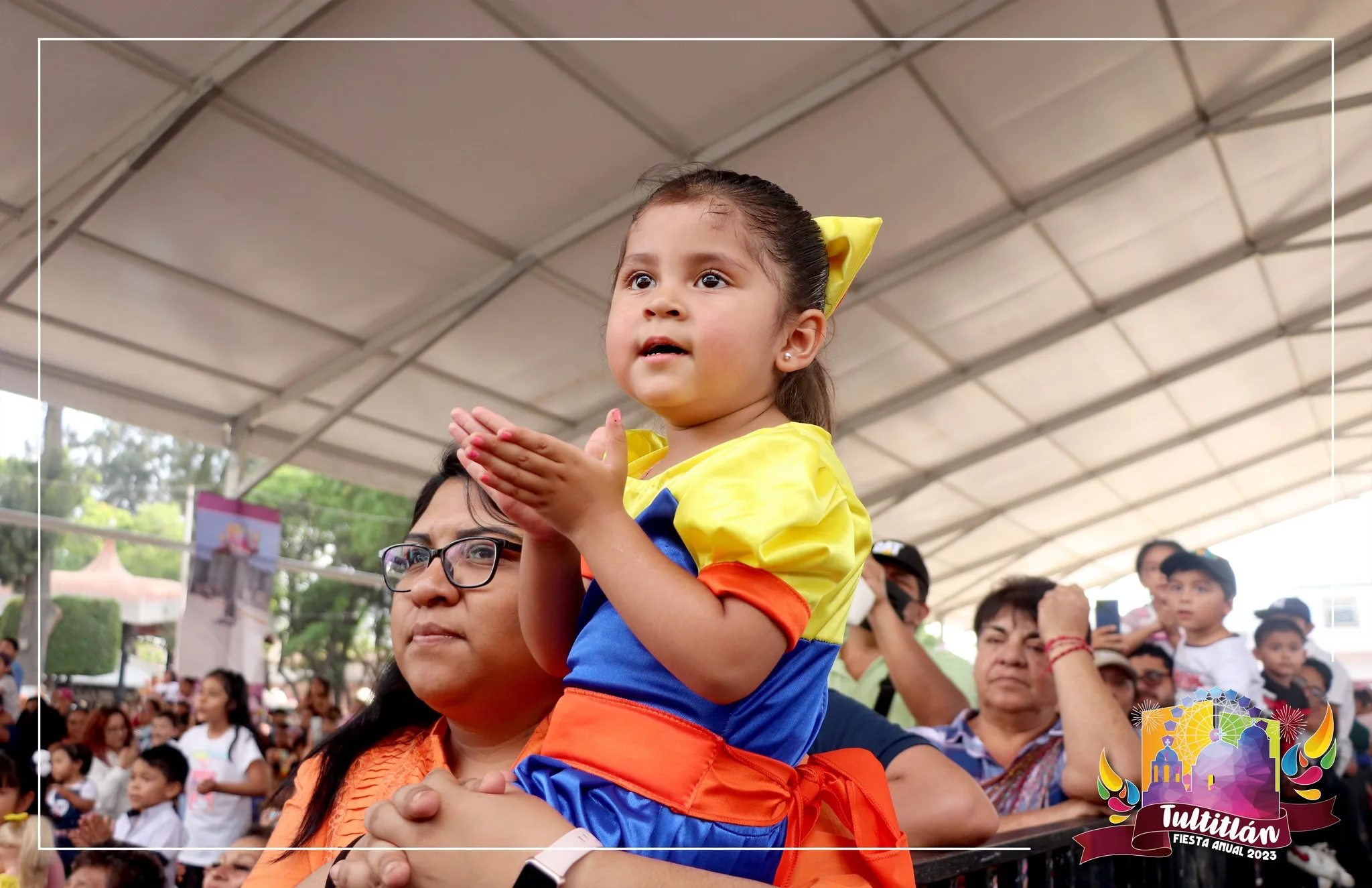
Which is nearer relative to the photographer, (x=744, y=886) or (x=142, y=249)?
(x=744, y=886)

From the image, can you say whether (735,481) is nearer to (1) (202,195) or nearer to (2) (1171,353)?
(1) (202,195)

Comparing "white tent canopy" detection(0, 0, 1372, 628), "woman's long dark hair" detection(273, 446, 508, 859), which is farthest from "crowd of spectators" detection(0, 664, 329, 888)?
"white tent canopy" detection(0, 0, 1372, 628)

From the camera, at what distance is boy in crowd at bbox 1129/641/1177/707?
2.05 m

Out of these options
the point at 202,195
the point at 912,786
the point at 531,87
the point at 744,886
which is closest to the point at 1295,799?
the point at 912,786

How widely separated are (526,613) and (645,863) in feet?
0.69

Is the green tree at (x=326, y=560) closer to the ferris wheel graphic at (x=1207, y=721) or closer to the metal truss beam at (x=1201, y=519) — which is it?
the metal truss beam at (x=1201, y=519)

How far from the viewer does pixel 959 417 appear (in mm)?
7262

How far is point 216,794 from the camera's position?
3359mm

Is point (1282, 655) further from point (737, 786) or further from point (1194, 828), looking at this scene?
point (737, 786)

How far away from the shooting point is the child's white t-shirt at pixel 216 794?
3240mm

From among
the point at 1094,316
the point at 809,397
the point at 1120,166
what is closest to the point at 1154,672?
the point at 809,397

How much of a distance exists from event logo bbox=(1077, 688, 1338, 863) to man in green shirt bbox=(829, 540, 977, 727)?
→ 1.96ft

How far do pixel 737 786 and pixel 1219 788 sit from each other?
85 cm

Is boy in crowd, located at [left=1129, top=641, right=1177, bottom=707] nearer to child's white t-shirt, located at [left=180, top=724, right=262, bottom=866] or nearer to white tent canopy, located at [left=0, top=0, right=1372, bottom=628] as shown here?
white tent canopy, located at [left=0, top=0, right=1372, bottom=628]
